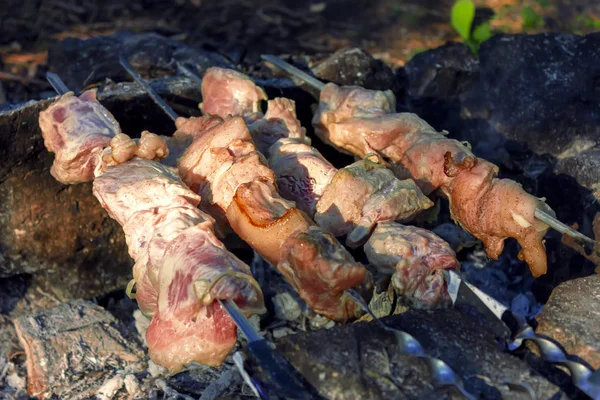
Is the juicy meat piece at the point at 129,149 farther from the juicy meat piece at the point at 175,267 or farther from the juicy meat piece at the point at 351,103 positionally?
the juicy meat piece at the point at 351,103

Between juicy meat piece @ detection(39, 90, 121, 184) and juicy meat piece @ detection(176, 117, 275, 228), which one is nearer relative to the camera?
juicy meat piece @ detection(176, 117, 275, 228)

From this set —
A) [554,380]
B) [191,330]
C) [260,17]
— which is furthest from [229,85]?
[260,17]

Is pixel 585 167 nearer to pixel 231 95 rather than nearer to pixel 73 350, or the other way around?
pixel 231 95

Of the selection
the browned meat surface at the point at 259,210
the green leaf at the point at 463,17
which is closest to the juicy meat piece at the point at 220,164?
the browned meat surface at the point at 259,210

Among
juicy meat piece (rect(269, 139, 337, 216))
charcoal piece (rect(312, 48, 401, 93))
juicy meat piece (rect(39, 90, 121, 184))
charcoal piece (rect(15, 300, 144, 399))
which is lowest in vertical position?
charcoal piece (rect(15, 300, 144, 399))

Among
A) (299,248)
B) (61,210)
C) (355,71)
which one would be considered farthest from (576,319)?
(61,210)

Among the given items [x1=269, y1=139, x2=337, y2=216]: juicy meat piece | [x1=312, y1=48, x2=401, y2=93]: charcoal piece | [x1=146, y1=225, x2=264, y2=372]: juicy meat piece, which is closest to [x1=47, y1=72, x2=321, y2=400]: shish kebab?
[x1=146, y1=225, x2=264, y2=372]: juicy meat piece

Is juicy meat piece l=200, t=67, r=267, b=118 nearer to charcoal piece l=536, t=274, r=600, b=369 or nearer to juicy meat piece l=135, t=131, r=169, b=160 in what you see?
juicy meat piece l=135, t=131, r=169, b=160
